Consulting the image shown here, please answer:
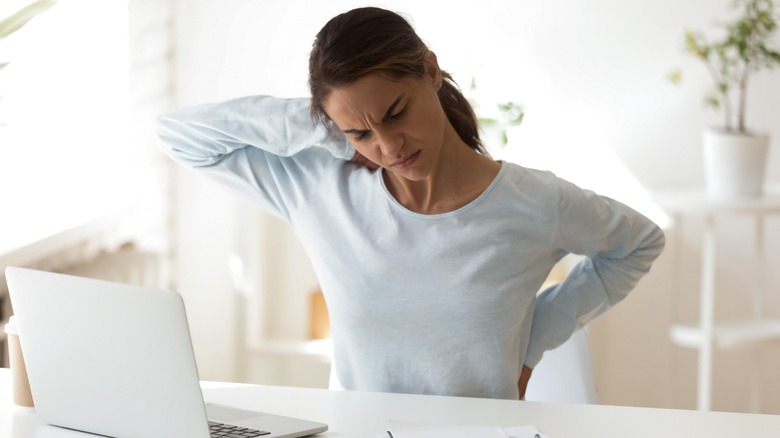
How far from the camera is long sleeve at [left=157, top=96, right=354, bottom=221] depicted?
5.32 ft

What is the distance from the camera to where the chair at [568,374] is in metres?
1.77

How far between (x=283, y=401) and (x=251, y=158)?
436 millimetres

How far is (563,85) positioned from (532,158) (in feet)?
0.76

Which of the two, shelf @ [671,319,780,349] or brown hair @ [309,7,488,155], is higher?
brown hair @ [309,7,488,155]

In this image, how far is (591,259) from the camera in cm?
175

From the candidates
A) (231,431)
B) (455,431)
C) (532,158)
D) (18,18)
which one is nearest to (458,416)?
(455,431)

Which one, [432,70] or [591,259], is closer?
[432,70]

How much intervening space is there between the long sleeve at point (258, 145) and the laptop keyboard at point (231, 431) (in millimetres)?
475

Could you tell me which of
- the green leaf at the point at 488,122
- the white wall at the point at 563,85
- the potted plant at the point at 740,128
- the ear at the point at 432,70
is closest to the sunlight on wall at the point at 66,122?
the white wall at the point at 563,85

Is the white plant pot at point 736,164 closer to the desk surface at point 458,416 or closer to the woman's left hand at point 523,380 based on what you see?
the woman's left hand at point 523,380

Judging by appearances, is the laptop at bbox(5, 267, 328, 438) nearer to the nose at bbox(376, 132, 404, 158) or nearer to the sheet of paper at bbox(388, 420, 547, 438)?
the sheet of paper at bbox(388, 420, 547, 438)

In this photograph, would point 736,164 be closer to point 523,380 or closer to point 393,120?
point 523,380

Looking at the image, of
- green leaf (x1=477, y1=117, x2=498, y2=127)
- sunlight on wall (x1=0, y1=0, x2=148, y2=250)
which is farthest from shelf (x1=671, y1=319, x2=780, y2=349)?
sunlight on wall (x1=0, y1=0, x2=148, y2=250)

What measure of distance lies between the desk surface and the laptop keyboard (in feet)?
0.29
